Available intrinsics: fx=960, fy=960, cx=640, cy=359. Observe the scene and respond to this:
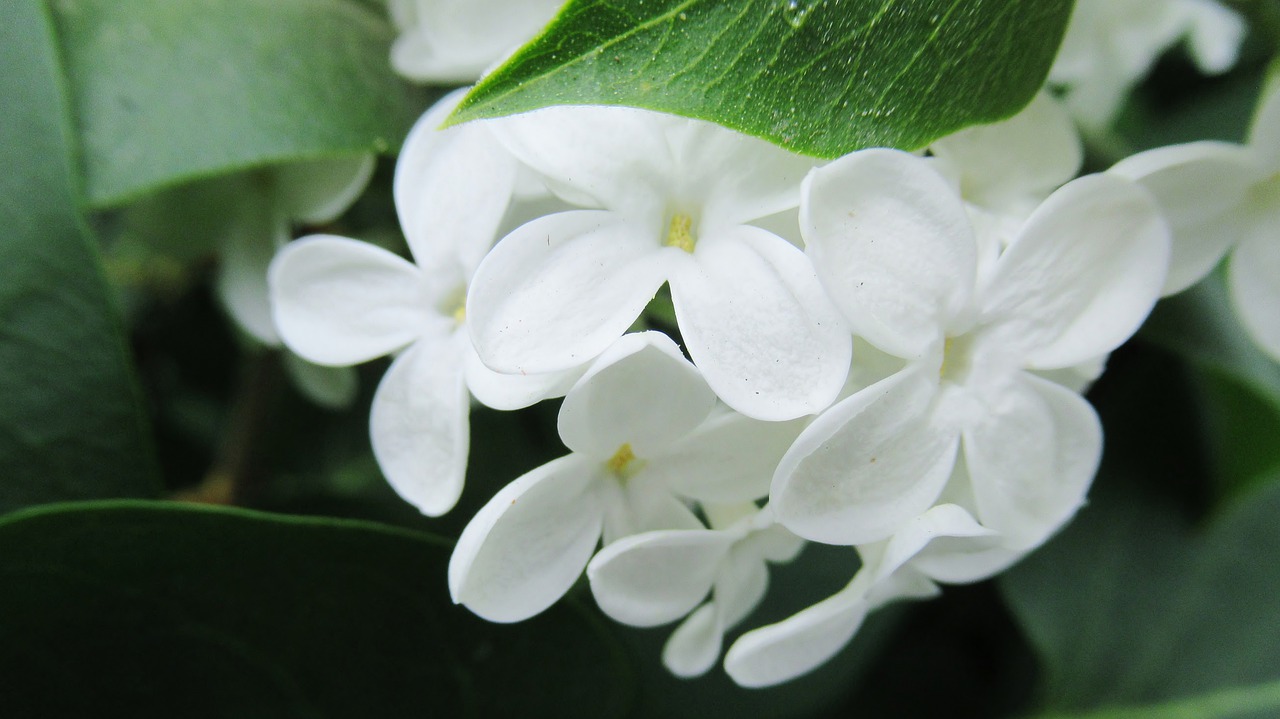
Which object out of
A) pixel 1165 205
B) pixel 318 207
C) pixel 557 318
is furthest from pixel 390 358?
pixel 1165 205

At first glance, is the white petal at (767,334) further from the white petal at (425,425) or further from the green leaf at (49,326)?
the green leaf at (49,326)

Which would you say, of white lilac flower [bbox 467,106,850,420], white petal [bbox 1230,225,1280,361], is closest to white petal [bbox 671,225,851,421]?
white lilac flower [bbox 467,106,850,420]

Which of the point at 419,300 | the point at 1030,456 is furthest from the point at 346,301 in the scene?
the point at 1030,456

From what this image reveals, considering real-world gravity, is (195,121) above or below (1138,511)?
above

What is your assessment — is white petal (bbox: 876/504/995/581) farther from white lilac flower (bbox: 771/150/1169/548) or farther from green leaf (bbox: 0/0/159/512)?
green leaf (bbox: 0/0/159/512)

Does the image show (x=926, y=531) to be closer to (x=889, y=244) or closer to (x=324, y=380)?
(x=889, y=244)

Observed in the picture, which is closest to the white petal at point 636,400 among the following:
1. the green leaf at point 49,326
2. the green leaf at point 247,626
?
the green leaf at point 247,626

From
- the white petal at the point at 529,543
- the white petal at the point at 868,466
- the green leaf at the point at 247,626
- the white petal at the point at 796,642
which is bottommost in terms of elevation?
the green leaf at the point at 247,626

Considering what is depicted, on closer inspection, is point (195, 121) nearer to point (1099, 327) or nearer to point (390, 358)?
point (390, 358)

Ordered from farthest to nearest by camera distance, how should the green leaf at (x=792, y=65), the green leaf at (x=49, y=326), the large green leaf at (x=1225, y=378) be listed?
the large green leaf at (x=1225, y=378) < the green leaf at (x=49, y=326) < the green leaf at (x=792, y=65)
